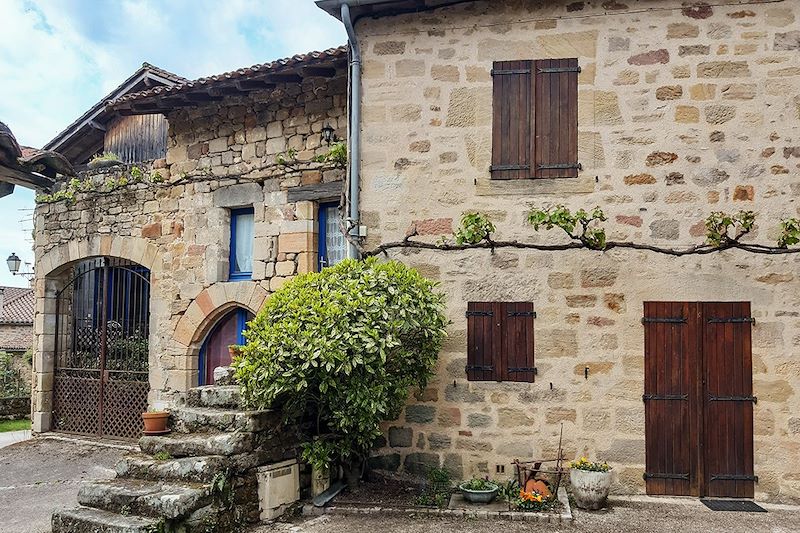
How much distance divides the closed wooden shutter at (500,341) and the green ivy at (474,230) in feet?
2.16

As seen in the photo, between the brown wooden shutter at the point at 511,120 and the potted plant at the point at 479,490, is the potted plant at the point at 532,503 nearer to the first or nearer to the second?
the potted plant at the point at 479,490

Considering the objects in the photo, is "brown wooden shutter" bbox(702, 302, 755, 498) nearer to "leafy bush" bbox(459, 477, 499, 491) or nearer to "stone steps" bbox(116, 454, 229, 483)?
"leafy bush" bbox(459, 477, 499, 491)

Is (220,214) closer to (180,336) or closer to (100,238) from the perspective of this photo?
(180,336)

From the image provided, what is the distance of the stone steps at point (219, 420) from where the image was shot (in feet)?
18.1

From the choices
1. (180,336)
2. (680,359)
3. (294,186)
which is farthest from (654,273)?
(180,336)

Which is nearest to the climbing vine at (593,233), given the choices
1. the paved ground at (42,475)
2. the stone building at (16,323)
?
the paved ground at (42,475)

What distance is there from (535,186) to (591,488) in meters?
2.79

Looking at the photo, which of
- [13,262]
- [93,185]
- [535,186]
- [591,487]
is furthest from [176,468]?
[13,262]

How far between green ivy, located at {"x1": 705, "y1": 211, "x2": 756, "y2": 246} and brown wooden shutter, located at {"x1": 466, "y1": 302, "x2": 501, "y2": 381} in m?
2.02

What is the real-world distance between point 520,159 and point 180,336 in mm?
5304

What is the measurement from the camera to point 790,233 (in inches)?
225

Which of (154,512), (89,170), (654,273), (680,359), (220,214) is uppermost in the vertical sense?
(89,170)

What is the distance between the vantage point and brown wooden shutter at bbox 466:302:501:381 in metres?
6.35

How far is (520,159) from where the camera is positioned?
21.2 feet
